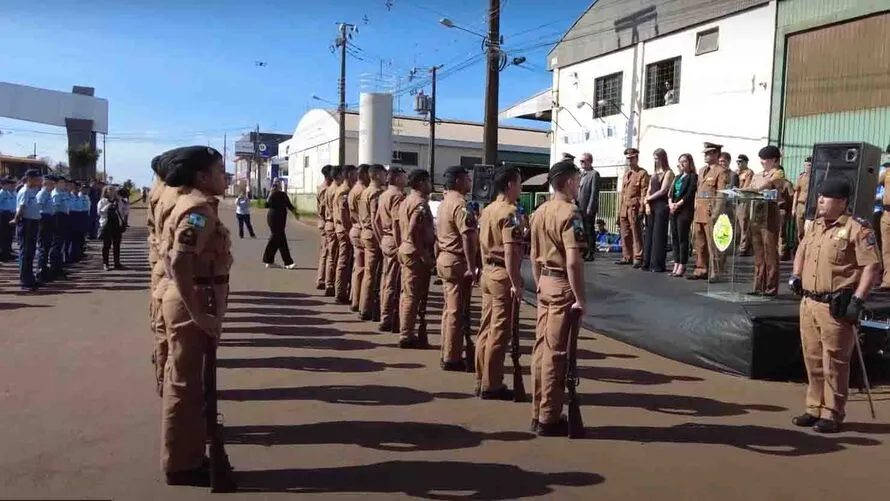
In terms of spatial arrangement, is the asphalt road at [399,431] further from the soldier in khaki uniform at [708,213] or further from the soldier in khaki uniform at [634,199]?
the soldier in khaki uniform at [634,199]

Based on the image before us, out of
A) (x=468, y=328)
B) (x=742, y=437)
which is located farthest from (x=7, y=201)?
(x=742, y=437)

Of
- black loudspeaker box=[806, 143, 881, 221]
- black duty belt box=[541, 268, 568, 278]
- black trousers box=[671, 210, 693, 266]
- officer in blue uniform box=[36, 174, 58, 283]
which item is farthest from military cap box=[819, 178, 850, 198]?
officer in blue uniform box=[36, 174, 58, 283]

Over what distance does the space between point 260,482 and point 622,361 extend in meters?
4.64

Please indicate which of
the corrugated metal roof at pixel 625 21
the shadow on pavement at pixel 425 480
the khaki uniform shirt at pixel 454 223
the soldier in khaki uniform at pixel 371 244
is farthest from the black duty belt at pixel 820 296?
the corrugated metal roof at pixel 625 21

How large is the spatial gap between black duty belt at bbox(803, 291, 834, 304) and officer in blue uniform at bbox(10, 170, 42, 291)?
11.2 meters

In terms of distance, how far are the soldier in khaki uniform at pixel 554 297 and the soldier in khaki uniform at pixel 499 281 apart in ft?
1.68

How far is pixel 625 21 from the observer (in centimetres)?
1961

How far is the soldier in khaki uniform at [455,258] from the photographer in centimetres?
678

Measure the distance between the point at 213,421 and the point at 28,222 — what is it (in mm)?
9422

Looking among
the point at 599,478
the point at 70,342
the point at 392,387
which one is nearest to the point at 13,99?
the point at 70,342

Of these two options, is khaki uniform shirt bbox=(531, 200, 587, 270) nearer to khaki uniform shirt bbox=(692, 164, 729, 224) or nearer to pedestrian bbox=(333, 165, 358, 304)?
khaki uniform shirt bbox=(692, 164, 729, 224)

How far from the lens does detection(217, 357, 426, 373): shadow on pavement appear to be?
7082mm

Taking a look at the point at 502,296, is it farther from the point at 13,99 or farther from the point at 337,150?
the point at 13,99

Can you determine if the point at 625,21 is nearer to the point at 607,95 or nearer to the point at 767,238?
the point at 607,95
